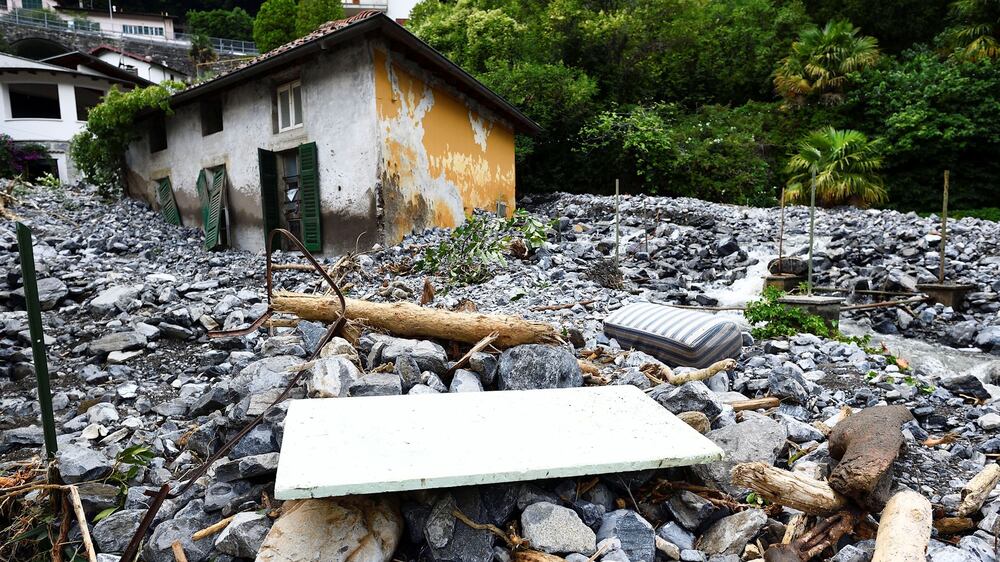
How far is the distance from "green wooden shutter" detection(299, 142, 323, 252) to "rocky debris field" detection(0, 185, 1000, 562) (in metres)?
1.96

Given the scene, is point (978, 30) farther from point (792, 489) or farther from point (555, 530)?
point (555, 530)

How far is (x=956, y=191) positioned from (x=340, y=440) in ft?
62.8

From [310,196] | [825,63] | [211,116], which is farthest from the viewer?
[825,63]

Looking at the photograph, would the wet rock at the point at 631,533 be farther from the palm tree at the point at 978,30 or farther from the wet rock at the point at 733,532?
the palm tree at the point at 978,30

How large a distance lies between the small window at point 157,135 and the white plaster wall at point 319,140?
1.31 m

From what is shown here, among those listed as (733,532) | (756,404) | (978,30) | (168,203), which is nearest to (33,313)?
(733,532)

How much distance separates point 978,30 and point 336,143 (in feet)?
59.5

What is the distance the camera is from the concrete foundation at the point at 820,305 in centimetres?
573

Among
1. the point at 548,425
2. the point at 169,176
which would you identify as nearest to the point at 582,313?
the point at 548,425

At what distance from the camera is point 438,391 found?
3.07 m

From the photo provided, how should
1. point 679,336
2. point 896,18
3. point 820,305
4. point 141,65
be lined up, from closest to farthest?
point 679,336, point 820,305, point 896,18, point 141,65

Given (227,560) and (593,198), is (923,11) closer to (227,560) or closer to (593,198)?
(593,198)

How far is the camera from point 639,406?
2.55 meters

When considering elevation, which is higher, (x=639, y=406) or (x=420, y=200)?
(x=420, y=200)
